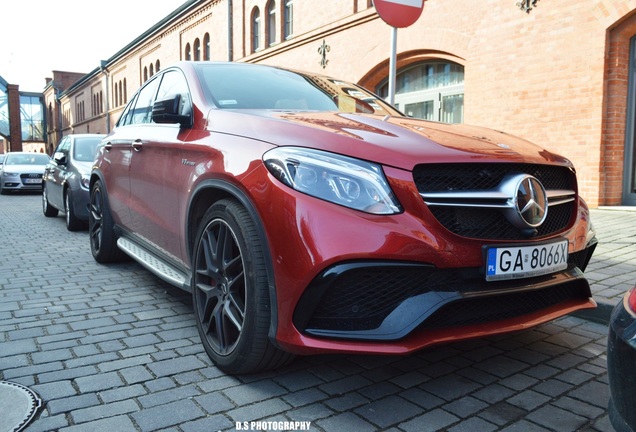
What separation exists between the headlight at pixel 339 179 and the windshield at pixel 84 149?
714 cm

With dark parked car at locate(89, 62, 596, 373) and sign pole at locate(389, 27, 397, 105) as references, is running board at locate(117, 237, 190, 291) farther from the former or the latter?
sign pole at locate(389, 27, 397, 105)

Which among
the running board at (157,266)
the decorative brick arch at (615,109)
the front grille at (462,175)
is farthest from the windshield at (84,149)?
the decorative brick arch at (615,109)

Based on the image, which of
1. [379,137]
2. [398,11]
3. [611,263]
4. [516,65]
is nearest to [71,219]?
[398,11]

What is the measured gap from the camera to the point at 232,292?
9.02 feet

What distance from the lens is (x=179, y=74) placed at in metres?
3.96

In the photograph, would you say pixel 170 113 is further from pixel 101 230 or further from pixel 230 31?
pixel 230 31

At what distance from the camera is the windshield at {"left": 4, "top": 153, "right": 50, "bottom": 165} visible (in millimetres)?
19034

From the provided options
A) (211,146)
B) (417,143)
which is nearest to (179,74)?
(211,146)

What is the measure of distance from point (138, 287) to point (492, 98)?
807 centimetres

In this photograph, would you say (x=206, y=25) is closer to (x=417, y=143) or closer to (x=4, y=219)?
(x=4, y=219)

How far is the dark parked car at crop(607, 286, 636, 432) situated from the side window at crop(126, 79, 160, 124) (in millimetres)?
3703

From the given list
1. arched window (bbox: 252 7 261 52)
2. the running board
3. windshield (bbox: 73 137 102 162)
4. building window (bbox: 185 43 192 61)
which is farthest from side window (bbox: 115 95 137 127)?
building window (bbox: 185 43 192 61)

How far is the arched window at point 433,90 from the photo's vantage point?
11922 mm

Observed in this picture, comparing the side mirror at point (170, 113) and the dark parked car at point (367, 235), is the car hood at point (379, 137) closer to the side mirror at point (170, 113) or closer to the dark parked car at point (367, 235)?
the dark parked car at point (367, 235)
